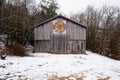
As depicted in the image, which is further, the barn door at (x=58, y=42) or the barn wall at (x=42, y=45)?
the barn wall at (x=42, y=45)

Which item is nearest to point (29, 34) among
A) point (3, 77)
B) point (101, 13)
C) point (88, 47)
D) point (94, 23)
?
point (88, 47)

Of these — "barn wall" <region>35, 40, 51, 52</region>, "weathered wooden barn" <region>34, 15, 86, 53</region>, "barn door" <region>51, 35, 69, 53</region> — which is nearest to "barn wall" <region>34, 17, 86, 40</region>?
"weathered wooden barn" <region>34, 15, 86, 53</region>

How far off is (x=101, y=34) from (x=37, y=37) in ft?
49.4

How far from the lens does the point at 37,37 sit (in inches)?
827

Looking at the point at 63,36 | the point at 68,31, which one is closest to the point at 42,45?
the point at 63,36

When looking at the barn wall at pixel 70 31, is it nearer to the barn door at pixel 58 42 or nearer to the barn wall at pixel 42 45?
the barn wall at pixel 42 45

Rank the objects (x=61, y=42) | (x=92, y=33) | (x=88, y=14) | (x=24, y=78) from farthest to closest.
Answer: (x=88, y=14)
(x=92, y=33)
(x=61, y=42)
(x=24, y=78)

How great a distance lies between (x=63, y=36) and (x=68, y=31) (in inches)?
36.2

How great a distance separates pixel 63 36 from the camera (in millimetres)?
20719

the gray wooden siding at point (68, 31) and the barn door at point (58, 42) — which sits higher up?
the gray wooden siding at point (68, 31)

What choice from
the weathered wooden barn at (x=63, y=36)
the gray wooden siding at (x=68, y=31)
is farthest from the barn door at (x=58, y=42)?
the gray wooden siding at (x=68, y=31)

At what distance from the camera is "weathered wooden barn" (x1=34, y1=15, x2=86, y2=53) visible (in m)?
20.7

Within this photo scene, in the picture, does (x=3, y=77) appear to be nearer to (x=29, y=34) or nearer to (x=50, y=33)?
(x=50, y=33)

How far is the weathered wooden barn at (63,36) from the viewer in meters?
20.7
